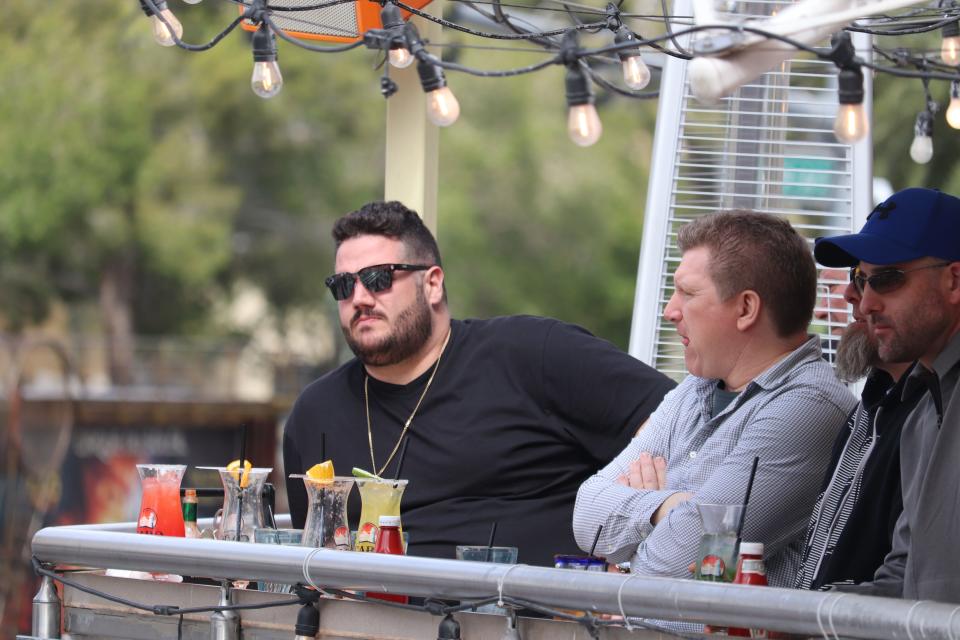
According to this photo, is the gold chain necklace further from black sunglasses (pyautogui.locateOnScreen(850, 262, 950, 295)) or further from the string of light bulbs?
black sunglasses (pyautogui.locateOnScreen(850, 262, 950, 295))

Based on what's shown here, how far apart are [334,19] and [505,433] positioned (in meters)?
1.47

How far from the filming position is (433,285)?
4.44 metres

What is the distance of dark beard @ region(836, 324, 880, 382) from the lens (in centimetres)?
336

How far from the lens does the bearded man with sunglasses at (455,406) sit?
418 centimetres

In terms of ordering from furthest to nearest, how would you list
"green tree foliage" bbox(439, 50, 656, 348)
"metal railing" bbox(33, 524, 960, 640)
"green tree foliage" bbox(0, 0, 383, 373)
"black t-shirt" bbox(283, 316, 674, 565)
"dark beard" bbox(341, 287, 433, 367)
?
"green tree foliage" bbox(439, 50, 656, 348) → "green tree foliage" bbox(0, 0, 383, 373) → "dark beard" bbox(341, 287, 433, 367) → "black t-shirt" bbox(283, 316, 674, 565) → "metal railing" bbox(33, 524, 960, 640)

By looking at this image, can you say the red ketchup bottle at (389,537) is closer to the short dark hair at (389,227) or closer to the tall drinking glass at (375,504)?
the tall drinking glass at (375,504)

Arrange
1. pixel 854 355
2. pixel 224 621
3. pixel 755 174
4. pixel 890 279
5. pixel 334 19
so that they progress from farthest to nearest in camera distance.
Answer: pixel 755 174, pixel 334 19, pixel 854 355, pixel 890 279, pixel 224 621

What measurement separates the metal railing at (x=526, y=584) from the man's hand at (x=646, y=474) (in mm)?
882

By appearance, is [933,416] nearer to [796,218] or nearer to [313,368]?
[796,218]

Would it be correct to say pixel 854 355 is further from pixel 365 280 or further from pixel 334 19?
pixel 334 19

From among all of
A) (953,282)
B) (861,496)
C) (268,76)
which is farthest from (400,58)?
(861,496)

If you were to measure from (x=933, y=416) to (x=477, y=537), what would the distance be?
5.08ft

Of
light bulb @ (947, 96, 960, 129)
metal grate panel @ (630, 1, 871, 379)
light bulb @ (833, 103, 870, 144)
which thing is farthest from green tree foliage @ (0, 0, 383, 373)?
light bulb @ (833, 103, 870, 144)

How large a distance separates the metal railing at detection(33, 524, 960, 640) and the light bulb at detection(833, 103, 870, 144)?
37.1 inches
